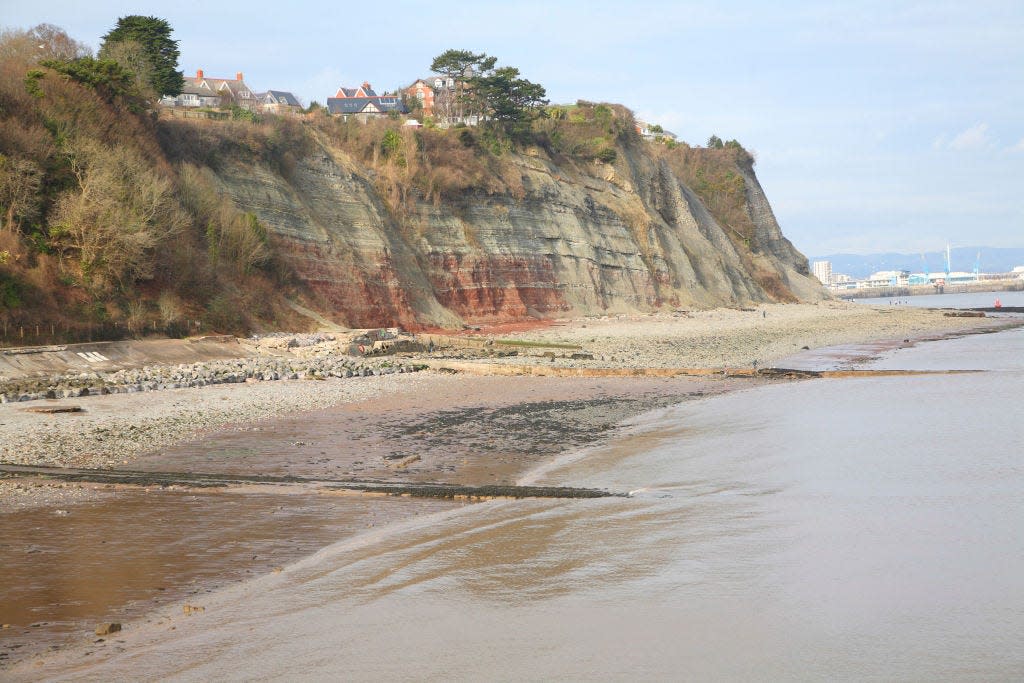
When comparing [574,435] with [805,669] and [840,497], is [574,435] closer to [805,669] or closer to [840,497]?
[840,497]

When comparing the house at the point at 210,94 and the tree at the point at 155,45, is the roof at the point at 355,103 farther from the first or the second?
the tree at the point at 155,45

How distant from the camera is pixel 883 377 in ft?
82.6

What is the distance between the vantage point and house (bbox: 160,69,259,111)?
196 ft

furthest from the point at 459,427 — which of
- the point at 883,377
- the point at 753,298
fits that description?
the point at 753,298

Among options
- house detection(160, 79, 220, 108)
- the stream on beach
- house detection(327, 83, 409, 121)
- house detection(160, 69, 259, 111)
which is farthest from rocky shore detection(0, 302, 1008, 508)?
house detection(327, 83, 409, 121)

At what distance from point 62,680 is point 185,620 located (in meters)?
1.19

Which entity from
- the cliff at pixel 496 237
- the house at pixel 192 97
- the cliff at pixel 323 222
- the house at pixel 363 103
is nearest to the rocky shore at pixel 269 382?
the cliff at pixel 323 222

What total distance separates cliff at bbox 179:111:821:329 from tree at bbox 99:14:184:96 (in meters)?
7.05

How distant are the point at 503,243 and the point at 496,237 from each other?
1.76ft

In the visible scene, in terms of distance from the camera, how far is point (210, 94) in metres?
80.9

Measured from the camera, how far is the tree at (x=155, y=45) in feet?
145

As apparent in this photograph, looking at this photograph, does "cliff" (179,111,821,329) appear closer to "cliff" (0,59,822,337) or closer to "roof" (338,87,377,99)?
"cliff" (0,59,822,337)

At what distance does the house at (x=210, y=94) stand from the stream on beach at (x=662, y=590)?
1934 inches

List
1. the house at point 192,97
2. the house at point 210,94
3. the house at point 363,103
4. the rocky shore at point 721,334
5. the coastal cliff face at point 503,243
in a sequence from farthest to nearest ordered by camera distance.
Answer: the house at point 363,103 < the house at point 192,97 < the house at point 210,94 < the coastal cliff face at point 503,243 < the rocky shore at point 721,334
